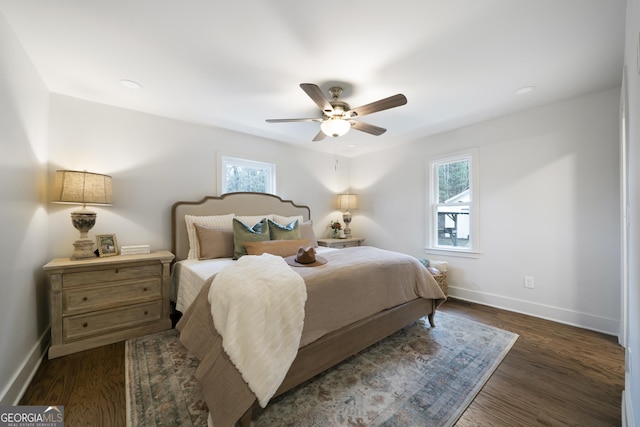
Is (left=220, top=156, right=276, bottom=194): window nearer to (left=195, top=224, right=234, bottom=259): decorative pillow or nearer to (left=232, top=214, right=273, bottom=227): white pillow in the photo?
(left=232, top=214, right=273, bottom=227): white pillow

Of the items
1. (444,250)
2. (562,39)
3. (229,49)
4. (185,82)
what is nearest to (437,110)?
(562,39)

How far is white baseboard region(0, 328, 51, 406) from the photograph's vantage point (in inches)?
58.2

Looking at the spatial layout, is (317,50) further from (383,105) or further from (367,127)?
(367,127)

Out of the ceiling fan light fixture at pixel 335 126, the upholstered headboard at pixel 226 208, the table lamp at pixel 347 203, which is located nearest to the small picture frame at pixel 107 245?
the upholstered headboard at pixel 226 208

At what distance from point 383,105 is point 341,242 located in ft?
8.87

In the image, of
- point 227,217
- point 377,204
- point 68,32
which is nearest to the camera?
point 68,32

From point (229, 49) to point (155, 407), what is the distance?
2503mm

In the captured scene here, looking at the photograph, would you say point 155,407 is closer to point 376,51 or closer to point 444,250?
point 376,51

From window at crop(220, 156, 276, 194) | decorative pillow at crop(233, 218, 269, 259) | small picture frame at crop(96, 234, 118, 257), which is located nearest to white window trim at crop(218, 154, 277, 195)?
window at crop(220, 156, 276, 194)

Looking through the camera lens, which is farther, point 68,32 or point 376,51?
point 376,51

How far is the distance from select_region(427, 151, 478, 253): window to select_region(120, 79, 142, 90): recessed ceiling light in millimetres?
3835

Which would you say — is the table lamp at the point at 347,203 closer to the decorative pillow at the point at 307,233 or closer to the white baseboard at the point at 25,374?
the decorative pillow at the point at 307,233

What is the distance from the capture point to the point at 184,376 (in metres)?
1.83
